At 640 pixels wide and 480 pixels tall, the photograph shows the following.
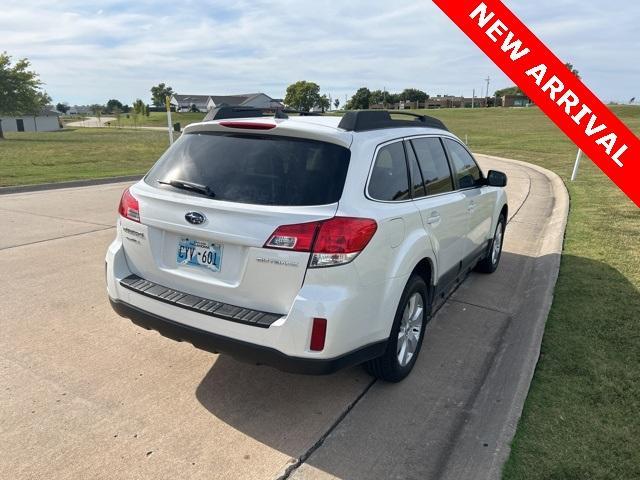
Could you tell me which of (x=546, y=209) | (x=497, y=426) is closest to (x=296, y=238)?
(x=497, y=426)

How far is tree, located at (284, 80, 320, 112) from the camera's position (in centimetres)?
10131

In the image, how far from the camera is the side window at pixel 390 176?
10.2 feet

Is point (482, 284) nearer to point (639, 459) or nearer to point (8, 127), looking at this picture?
point (639, 459)

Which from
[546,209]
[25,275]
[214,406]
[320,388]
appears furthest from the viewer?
[546,209]

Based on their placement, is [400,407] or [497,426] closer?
[497,426]

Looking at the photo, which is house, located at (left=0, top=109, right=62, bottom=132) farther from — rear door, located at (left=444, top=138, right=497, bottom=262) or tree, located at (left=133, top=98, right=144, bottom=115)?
rear door, located at (left=444, top=138, right=497, bottom=262)

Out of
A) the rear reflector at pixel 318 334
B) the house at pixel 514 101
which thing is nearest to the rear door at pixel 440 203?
the rear reflector at pixel 318 334

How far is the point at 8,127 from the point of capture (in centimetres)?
8100

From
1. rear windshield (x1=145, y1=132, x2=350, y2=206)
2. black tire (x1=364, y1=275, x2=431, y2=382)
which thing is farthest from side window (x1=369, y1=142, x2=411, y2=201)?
black tire (x1=364, y1=275, x2=431, y2=382)

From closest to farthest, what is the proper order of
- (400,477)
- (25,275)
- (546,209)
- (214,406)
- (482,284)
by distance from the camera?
(400,477) < (214,406) < (25,275) < (482,284) < (546,209)

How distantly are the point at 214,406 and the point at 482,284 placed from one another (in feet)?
11.7

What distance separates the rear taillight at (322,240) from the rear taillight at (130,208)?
1.08m

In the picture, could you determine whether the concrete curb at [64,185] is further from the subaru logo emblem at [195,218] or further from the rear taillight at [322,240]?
the rear taillight at [322,240]

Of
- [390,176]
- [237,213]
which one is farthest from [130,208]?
[390,176]
